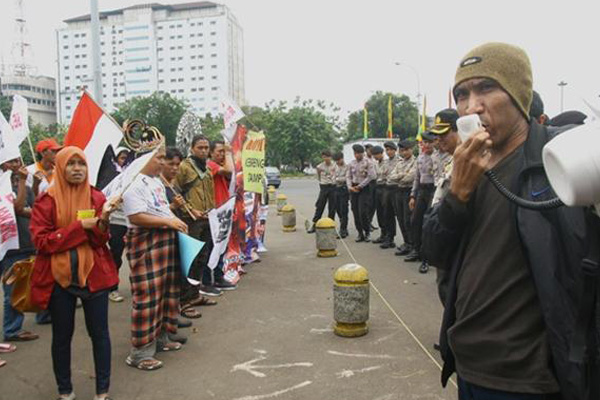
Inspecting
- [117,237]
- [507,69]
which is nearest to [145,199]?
[117,237]

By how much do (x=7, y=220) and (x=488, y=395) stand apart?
490 cm

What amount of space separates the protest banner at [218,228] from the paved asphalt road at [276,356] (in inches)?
26.3

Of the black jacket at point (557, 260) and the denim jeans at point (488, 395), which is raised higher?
the black jacket at point (557, 260)

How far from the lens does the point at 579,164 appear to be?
1.25 metres

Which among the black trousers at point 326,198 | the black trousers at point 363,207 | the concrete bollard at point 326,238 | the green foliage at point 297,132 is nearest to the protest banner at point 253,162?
the concrete bollard at point 326,238

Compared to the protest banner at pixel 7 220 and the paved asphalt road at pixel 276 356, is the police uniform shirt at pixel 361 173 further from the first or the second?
the protest banner at pixel 7 220

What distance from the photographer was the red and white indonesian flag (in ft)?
14.5

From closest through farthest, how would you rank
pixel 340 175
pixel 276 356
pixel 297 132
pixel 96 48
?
pixel 276 356 < pixel 96 48 < pixel 340 175 < pixel 297 132

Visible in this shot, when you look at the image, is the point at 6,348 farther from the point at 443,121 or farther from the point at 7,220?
the point at 443,121

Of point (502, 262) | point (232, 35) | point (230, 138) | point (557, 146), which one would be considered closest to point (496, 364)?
point (502, 262)

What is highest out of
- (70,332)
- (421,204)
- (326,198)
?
(421,204)

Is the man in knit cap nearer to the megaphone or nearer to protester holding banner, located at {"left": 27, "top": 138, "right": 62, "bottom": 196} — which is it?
the megaphone

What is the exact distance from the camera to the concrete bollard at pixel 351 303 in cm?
536

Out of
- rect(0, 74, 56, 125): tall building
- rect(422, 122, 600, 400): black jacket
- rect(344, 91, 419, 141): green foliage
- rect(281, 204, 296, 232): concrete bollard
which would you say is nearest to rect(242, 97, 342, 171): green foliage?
rect(344, 91, 419, 141): green foliage
